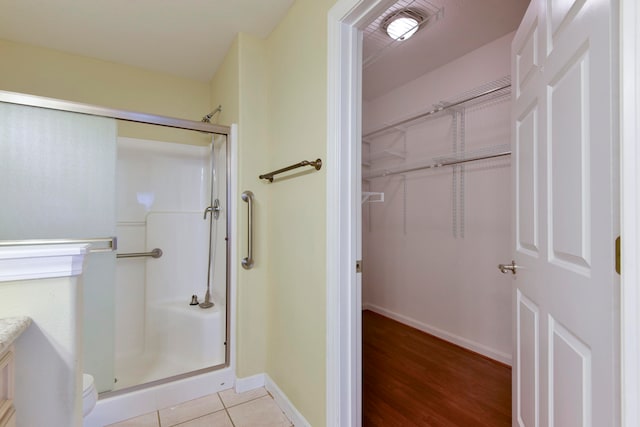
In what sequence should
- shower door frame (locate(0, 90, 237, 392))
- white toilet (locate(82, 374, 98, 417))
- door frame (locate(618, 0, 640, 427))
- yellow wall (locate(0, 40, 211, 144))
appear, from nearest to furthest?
door frame (locate(618, 0, 640, 427))
white toilet (locate(82, 374, 98, 417))
shower door frame (locate(0, 90, 237, 392))
yellow wall (locate(0, 40, 211, 144))

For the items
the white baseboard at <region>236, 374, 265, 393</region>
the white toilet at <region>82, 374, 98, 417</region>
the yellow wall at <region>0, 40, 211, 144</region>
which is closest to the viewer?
the white toilet at <region>82, 374, 98, 417</region>

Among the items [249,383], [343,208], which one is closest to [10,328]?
[343,208]

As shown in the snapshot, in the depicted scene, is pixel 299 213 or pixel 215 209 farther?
pixel 215 209

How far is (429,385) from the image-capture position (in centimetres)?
198

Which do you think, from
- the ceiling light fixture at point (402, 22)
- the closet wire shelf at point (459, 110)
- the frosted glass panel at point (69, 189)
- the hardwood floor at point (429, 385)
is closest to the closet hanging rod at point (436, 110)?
the closet wire shelf at point (459, 110)

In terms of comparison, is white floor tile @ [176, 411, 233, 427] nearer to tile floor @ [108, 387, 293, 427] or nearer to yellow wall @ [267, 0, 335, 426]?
tile floor @ [108, 387, 293, 427]

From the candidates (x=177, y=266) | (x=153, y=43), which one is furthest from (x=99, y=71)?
(x=177, y=266)

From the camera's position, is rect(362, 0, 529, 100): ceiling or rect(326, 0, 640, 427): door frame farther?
rect(362, 0, 529, 100): ceiling

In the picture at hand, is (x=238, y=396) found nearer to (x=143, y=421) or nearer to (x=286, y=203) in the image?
(x=143, y=421)

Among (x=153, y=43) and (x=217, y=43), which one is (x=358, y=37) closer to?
(x=217, y=43)

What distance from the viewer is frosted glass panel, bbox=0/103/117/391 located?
4.79 ft

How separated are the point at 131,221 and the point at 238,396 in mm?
1585

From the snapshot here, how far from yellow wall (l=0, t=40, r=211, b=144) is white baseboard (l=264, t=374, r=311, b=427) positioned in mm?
2006

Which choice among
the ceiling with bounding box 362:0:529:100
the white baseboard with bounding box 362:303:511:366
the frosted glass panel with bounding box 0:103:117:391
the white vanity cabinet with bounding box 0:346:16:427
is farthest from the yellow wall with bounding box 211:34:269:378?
the white baseboard with bounding box 362:303:511:366
